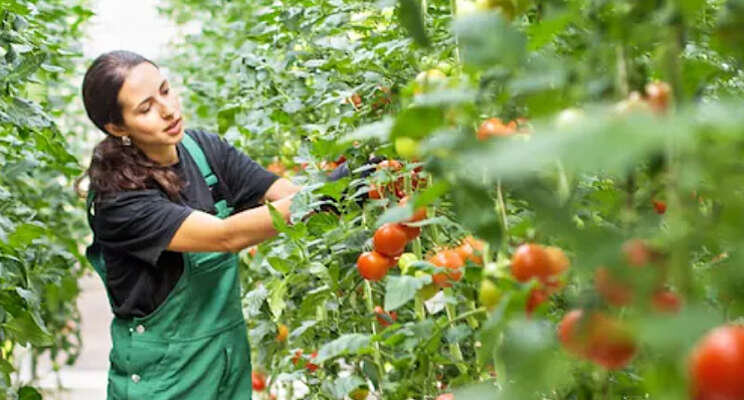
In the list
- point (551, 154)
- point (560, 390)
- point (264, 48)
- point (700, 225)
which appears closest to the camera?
point (551, 154)

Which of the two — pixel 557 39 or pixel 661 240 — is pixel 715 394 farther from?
pixel 557 39

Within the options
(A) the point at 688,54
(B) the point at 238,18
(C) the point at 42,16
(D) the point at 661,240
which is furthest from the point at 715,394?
(B) the point at 238,18

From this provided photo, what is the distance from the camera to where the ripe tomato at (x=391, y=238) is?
118cm

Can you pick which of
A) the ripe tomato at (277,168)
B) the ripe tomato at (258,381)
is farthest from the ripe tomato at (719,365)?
the ripe tomato at (258,381)

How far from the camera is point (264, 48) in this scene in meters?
2.52

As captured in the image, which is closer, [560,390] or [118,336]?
[560,390]

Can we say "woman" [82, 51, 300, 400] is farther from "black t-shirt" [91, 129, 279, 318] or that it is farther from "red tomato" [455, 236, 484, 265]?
"red tomato" [455, 236, 484, 265]

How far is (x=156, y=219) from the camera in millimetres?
1864

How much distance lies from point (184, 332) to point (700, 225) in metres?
1.64

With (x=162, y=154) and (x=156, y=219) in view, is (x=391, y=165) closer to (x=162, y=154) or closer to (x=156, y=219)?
(x=156, y=219)

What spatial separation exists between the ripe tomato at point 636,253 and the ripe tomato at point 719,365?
2.3 inches

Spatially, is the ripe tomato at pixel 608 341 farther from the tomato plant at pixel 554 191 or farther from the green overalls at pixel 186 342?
the green overalls at pixel 186 342

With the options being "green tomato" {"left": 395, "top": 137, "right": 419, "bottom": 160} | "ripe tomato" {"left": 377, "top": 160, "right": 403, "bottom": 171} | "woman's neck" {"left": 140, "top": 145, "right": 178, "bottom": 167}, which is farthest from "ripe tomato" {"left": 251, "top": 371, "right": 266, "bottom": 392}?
"green tomato" {"left": 395, "top": 137, "right": 419, "bottom": 160}

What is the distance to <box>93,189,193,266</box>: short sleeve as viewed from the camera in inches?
73.1
